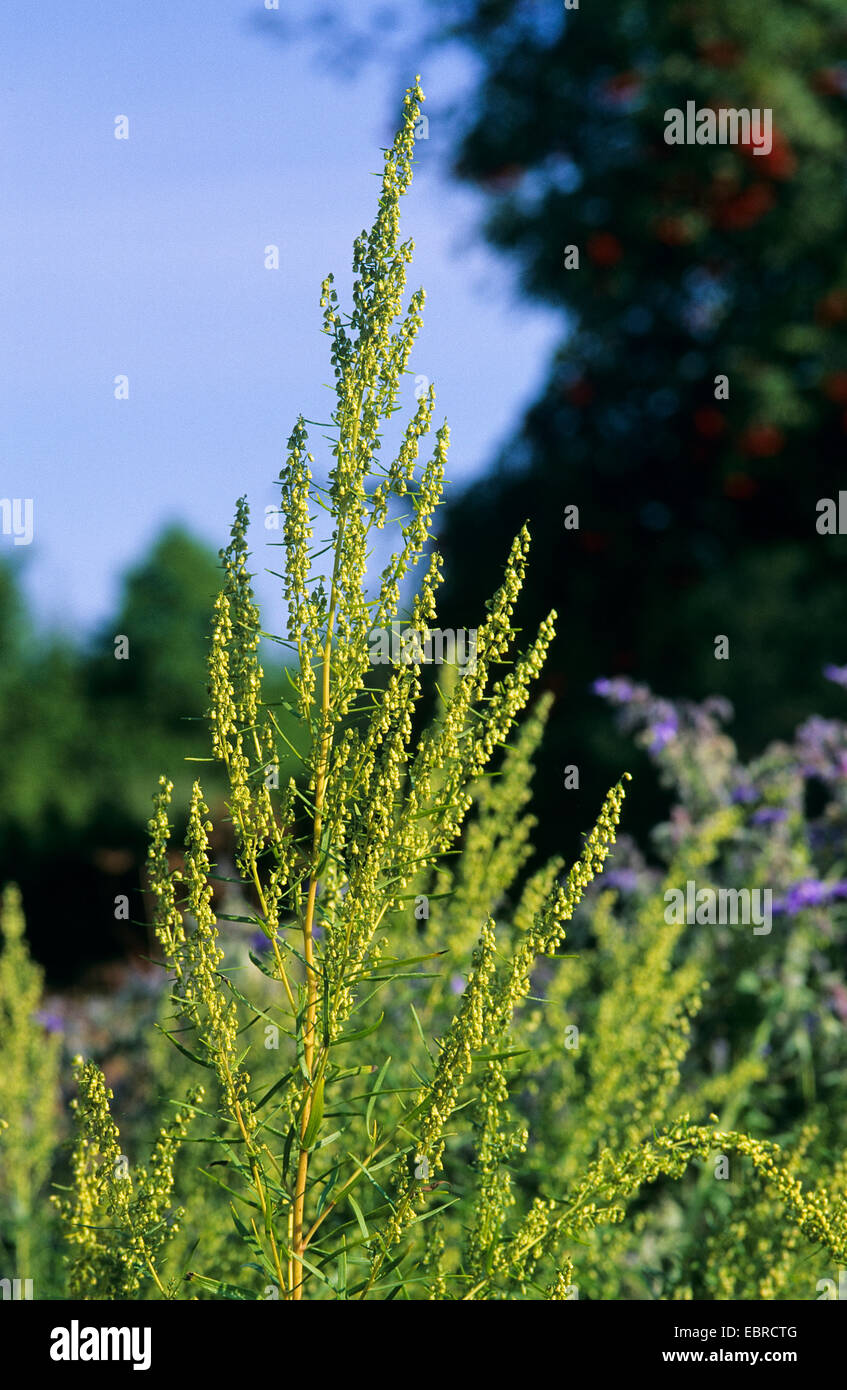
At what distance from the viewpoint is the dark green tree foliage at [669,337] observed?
892cm

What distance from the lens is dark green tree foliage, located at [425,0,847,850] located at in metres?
8.92

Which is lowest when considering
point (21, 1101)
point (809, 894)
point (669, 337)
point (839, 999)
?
point (21, 1101)

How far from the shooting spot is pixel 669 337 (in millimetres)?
10156

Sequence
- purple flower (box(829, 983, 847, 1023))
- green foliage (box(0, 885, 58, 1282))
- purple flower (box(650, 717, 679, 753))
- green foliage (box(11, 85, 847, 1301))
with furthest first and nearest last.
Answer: purple flower (box(650, 717, 679, 753)) → purple flower (box(829, 983, 847, 1023)) → green foliage (box(0, 885, 58, 1282)) → green foliage (box(11, 85, 847, 1301))

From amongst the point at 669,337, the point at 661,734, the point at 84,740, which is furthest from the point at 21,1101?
the point at 84,740

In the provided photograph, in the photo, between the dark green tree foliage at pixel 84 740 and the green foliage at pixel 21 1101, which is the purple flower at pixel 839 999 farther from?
the dark green tree foliage at pixel 84 740

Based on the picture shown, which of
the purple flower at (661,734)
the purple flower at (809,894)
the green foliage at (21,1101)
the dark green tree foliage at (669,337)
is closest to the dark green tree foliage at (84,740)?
the dark green tree foliage at (669,337)

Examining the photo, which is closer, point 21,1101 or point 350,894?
point 350,894

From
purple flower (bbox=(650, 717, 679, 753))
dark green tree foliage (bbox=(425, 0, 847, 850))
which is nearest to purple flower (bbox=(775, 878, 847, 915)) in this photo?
purple flower (bbox=(650, 717, 679, 753))

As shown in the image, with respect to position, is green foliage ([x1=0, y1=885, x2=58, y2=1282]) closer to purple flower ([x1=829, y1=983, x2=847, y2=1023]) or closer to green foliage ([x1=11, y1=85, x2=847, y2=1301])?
green foliage ([x1=11, y1=85, x2=847, y2=1301])

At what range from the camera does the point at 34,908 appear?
48.5 ft

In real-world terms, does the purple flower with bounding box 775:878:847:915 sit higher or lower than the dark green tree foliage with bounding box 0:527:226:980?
lower

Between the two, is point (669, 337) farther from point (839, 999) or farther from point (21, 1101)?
point (21, 1101)
